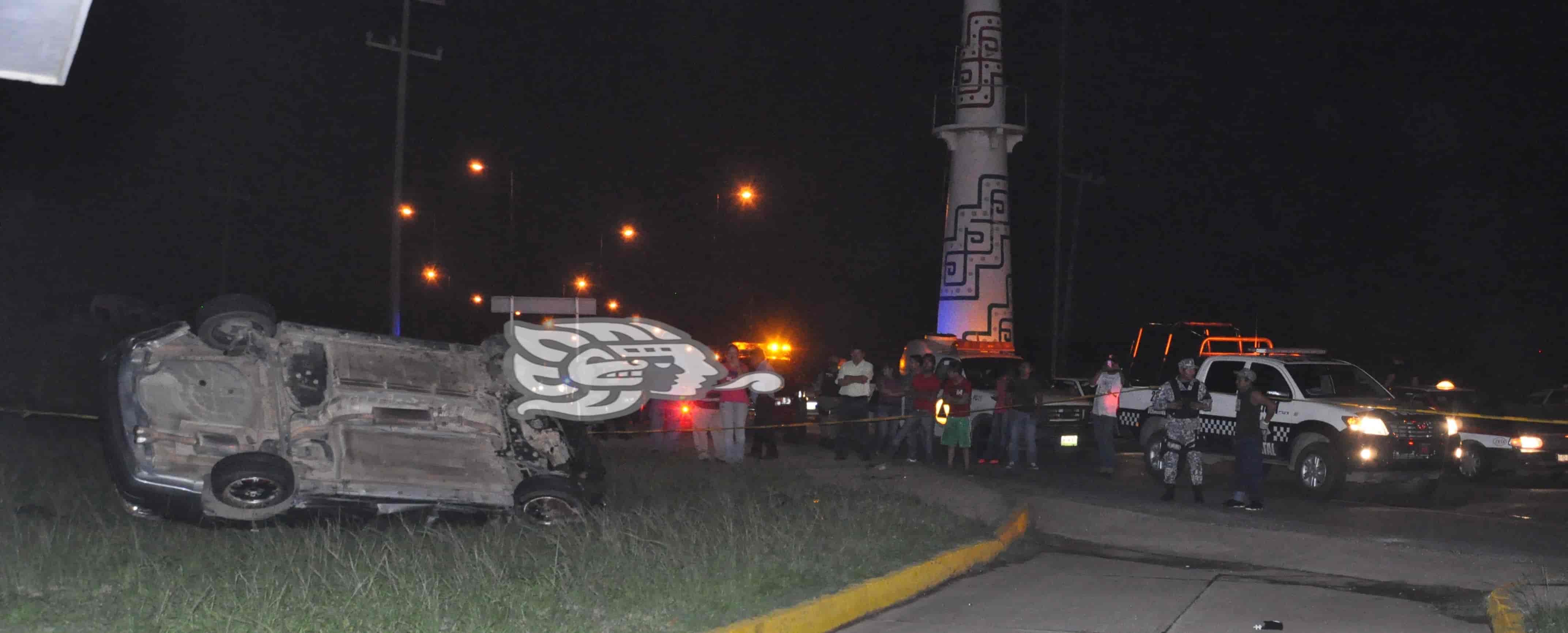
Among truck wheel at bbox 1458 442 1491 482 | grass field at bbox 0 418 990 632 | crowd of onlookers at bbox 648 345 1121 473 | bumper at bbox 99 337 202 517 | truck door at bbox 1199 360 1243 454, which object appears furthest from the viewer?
truck wheel at bbox 1458 442 1491 482

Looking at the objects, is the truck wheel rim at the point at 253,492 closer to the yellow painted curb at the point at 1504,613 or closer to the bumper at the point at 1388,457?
the yellow painted curb at the point at 1504,613

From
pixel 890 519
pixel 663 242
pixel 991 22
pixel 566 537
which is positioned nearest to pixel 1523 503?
pixel 890 519

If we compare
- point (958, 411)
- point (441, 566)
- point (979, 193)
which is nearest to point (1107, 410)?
point (958, 411)

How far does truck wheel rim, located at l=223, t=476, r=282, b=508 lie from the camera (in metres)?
9.05

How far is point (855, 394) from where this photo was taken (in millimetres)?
19141

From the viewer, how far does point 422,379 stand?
10.3 meters

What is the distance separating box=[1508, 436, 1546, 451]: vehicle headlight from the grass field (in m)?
10.3

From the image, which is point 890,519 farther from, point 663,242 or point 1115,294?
point 663,242

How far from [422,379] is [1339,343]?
1581 inches

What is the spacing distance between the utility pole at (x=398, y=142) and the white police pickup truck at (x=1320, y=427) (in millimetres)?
15120

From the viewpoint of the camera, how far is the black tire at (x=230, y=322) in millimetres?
9648

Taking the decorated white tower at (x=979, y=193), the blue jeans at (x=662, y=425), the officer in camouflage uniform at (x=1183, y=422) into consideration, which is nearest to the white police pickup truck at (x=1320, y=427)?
the officer in camouflage uniform at (x=1183, y=422)

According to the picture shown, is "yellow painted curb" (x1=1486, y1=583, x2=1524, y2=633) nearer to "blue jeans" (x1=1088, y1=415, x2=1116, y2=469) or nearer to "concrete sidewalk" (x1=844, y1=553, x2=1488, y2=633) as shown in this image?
"concrete sidewalk" (x1=844, y1=553, x2=1488, y2=633)
